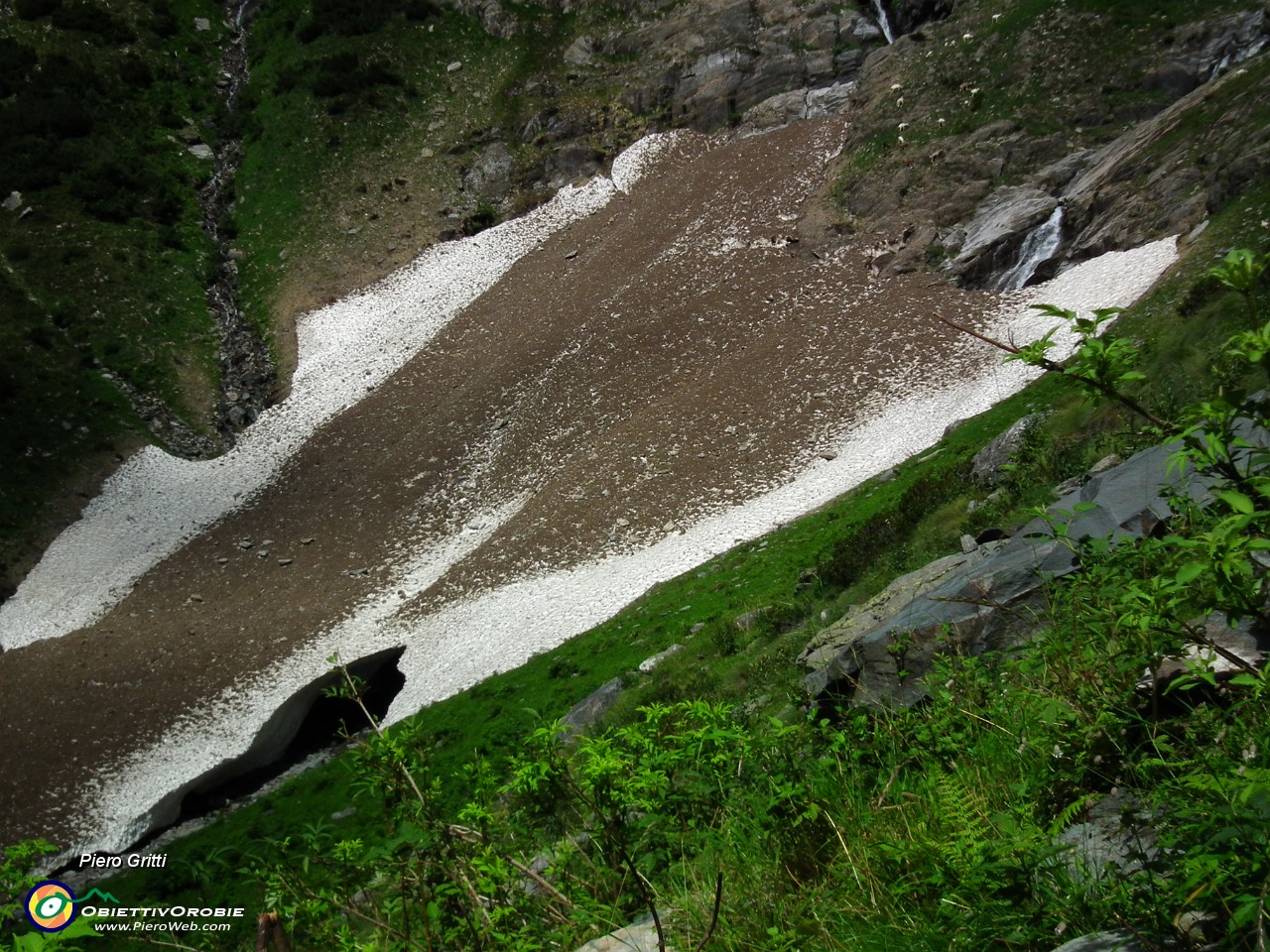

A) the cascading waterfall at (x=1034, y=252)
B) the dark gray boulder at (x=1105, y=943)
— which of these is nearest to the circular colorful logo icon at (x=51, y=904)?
the dark gray boulder at (x=1105, y=943)

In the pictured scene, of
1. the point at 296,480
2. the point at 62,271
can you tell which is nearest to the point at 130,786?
the point at 296,480

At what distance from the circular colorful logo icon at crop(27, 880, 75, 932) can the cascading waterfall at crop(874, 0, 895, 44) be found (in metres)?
53.6

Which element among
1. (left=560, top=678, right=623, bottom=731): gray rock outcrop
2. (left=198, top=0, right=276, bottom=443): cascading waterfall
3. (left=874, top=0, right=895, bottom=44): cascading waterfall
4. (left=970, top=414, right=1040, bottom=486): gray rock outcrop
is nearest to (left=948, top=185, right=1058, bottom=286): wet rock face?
(left=970, top=414, right=1040, bottom=486): gray rock outcrop

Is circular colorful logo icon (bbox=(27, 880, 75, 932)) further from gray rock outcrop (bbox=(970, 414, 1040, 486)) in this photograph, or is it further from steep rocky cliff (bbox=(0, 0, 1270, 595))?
steep rocky cliff (bbox=(0, 0, 1270, 595))

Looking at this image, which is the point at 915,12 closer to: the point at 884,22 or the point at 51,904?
the point at 884,22

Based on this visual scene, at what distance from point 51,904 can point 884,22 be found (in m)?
55.0

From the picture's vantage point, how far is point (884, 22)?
4928 centimetres

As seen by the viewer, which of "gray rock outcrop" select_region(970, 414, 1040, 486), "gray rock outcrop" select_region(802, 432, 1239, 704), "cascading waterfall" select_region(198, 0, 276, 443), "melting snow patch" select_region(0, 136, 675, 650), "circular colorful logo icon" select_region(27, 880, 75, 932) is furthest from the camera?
"cascading waterfall" select_region(198, 0, 276, 443)

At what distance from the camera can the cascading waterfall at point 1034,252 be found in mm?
31156

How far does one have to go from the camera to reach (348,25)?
190 feet

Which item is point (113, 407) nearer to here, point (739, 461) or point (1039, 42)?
point (739, 461)

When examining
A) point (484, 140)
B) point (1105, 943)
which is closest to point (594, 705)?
point (1105, 943)

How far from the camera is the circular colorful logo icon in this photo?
184 inches

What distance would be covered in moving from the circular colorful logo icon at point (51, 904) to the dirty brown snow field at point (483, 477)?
18576 millimetres
